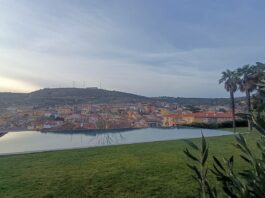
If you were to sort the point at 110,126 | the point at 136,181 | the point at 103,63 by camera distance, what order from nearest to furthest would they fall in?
the point at 136,181
the point at 103,63
the point at 110,126

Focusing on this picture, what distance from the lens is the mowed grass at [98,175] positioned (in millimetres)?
6754

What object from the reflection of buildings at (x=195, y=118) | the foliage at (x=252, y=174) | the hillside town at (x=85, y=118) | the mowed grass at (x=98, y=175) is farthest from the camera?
the reflection of buildings at (x=195, y=118)

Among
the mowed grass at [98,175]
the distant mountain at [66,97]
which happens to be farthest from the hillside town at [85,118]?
the mowed grass at [98,175]

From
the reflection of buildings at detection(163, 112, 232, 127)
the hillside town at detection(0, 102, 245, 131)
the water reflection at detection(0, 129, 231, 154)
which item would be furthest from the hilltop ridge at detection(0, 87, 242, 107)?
the water reflection at detection(0, 129, 231, 154)

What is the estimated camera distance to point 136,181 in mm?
7359

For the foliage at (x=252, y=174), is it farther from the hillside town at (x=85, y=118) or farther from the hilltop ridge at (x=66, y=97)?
the hilltop ridge at (x=66, y=97)

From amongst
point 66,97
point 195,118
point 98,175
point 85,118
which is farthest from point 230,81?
point 98,175

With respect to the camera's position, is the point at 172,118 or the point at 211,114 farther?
the point at 211,114

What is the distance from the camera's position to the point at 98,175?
25.4 feet

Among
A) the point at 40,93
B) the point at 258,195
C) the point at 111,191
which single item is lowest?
the point at 111,191

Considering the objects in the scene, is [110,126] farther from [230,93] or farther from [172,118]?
[230,93]

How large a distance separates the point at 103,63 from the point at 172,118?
887 cm

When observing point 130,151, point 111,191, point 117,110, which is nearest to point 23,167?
point 111,191

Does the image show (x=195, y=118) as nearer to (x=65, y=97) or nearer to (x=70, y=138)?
(x=65, y=97)
